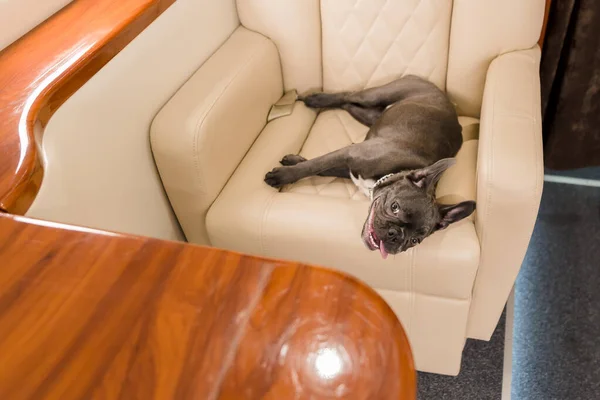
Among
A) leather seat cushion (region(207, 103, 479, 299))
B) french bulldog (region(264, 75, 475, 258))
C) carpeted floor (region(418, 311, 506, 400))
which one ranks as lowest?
carpeted floor (region(418, 311, 506, 400))

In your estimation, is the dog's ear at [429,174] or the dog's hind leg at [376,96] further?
the dog's hind leg at [376,96]

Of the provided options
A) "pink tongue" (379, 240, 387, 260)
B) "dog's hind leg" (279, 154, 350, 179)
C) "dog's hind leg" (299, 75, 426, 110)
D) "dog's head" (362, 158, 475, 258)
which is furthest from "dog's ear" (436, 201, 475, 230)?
"dog's hind leg" (299, 75, 426, 110)

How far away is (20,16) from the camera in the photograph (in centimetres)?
117

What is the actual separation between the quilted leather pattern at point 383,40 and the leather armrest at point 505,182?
0.79 feet

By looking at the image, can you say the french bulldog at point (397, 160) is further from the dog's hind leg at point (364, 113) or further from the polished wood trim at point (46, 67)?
the polished wood trim at point (46, 67)

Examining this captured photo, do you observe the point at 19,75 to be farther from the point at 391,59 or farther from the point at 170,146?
the point at 391,59

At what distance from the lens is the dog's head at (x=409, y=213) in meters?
1.19

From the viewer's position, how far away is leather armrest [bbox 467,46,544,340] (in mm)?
1158

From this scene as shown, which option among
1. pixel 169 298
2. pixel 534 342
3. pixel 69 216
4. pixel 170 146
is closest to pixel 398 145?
pixel 170 146

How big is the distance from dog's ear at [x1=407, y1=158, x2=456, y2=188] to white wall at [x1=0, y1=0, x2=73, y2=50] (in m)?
1.00

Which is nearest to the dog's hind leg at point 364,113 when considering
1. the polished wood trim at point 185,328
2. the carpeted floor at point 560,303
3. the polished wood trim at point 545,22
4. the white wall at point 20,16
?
the polished wood trim at point 545,22

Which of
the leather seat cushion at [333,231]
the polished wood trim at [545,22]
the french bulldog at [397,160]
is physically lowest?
the leather seat cushion at [333,231]

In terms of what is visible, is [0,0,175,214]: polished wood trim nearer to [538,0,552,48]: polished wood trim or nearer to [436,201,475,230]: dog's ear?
[436,201,475,230]: dog's ear

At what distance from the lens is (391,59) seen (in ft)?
5.49
